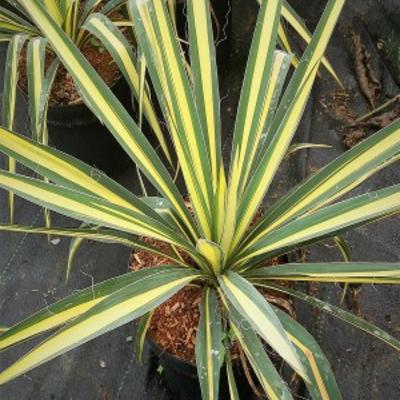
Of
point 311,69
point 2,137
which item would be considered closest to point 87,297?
point 2,137

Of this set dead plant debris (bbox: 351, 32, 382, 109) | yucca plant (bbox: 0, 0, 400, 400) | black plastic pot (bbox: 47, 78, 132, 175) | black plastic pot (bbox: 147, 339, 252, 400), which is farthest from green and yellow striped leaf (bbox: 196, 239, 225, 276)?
dead plant debris (bbox: 351, 32, 382, 109)

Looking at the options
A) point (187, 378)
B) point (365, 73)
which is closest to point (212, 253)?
point (187, 378)

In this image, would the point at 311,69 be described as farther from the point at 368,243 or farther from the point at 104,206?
the point at 368,243

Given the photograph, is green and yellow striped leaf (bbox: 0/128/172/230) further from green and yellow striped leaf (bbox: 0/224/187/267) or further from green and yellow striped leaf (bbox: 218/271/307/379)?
green and yellow striped leaf (bbox: 218/271/307/379)

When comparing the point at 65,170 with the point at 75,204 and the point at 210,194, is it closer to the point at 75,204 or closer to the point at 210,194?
the point at 75,204

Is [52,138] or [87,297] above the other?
[52,138]
